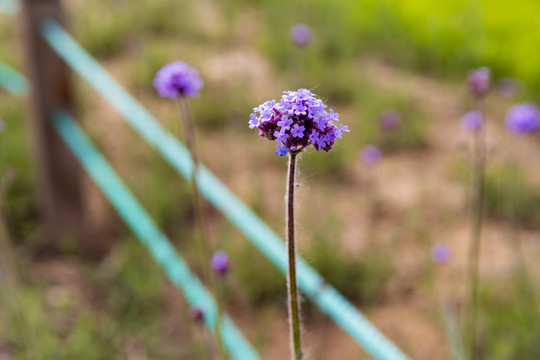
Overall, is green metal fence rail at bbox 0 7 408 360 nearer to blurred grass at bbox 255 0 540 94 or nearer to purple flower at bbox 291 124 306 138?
purple flower at bbox 291 124 306 138

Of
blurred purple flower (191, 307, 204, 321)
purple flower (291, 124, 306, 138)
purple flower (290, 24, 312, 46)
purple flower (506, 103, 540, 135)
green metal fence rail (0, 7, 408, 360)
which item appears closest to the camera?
purple flower (291, 124, 306, 138)

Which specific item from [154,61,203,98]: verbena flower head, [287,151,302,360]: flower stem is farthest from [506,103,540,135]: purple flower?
[287,151,302,360]: flower stem

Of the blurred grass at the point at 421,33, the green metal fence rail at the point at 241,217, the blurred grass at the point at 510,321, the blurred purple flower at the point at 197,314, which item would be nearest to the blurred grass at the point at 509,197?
the blurred grass at the point at 510,321

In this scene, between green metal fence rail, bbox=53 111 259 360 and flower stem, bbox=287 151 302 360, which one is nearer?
flower stem, bbox=287 151 302 360

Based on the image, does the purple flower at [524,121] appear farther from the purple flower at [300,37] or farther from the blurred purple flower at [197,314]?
the blurred purple flower at [197,314]

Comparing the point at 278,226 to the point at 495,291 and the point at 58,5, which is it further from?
→ the point at 58,5

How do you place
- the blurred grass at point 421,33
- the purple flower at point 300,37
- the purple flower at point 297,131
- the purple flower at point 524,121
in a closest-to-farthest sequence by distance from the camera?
the purple flower at point 297,131, the purple flower at point 524,121, the purple flower at point 300,37, the blurred grass at point 421,33
